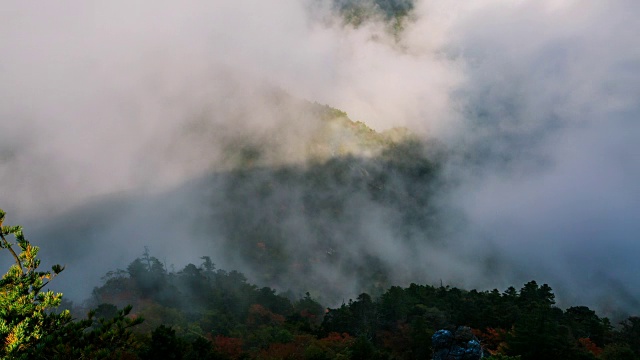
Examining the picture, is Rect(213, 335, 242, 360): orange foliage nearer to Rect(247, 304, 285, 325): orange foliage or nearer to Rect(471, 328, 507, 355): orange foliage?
Rect(247, 304, 285, 325): orange foliage

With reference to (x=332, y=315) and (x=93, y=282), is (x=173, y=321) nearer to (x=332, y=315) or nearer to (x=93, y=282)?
(x=332, y=315)

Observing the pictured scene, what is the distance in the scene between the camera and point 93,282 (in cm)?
12900

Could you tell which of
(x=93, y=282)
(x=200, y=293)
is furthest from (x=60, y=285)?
(x=200, y=293)

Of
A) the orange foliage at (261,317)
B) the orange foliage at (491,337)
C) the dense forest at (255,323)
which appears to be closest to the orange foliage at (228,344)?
the dense forest at (255,323)

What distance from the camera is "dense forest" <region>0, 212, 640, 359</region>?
1395cm

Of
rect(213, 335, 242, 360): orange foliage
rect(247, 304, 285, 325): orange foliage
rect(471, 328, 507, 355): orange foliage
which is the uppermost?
rect(247, 304, 285, 325): orange foliage

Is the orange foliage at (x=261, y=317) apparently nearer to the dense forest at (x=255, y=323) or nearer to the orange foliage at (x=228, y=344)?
the dense forest at (x=255, y=323)

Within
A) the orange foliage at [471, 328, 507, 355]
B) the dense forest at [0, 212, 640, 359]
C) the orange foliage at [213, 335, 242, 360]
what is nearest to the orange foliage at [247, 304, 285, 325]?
the dense forest at [0, 212, 640, 359]

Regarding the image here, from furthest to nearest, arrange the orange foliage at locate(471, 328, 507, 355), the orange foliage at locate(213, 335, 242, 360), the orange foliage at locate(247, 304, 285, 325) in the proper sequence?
the orange foliage at locate(247, 304, 285, 325), the orange foliage at locate(213, 335, 242, 360), the orange foliage at locate(471, 328, 507, 355)

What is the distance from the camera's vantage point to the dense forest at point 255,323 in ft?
45.8

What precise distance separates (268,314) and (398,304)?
90.6 ft

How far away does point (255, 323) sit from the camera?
247 ft

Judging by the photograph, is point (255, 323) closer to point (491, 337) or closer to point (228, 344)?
point (228, 344)

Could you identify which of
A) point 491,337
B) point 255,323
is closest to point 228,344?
point 255,323
